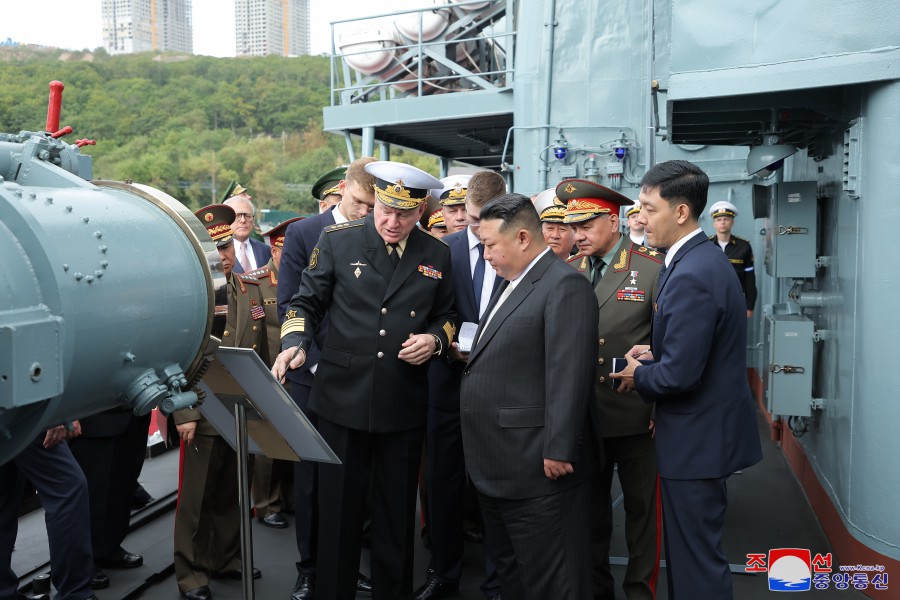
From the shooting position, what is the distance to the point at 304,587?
375cm

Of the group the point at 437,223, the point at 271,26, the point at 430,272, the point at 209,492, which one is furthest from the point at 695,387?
the point at 271,26

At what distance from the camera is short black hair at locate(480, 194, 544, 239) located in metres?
2.82

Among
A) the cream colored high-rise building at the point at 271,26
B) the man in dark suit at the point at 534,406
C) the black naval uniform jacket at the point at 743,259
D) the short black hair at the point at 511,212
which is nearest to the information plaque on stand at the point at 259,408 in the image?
the man in dark suit at the point at 534,406

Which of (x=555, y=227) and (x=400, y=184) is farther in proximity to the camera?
(x=555, y=227)

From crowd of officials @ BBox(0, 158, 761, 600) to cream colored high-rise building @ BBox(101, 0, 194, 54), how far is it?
118138 millimetres

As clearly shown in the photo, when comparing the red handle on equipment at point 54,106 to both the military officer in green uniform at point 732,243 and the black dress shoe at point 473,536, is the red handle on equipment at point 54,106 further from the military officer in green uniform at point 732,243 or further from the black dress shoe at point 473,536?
the military officer in green uniform at point 732,243

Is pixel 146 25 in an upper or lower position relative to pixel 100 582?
upper

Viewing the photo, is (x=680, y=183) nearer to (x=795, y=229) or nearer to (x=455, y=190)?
(x=455, y=190)

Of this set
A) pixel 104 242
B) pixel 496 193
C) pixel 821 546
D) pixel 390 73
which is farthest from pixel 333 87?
pixel 104 242

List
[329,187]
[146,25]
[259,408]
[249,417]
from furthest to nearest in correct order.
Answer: [146,25] → [329,187] → [249,417] → [259,408]

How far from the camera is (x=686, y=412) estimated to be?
9.56 ft

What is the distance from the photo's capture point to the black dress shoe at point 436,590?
3.74 m

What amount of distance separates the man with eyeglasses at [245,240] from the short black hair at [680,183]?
375cm

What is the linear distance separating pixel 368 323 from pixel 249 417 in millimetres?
908
